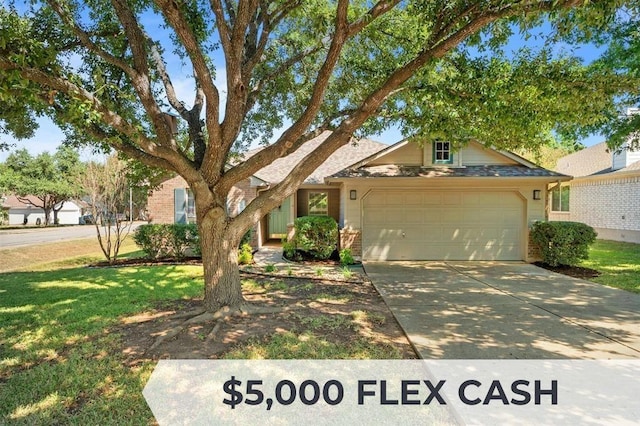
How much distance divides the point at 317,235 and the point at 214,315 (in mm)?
6138

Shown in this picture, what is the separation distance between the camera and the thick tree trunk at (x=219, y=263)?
18.1 ft

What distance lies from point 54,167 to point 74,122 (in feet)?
143

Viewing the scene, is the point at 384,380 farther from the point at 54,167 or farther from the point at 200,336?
the point at 54,167

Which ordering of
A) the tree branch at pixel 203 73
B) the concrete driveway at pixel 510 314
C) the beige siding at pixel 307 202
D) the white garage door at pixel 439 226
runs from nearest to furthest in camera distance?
1. the concrete driveway at pixel 510 314
2. the tree branch at pixel 203 73
3. the white garage door at pixel 439 226
4. the beige siding at pixel 307 202

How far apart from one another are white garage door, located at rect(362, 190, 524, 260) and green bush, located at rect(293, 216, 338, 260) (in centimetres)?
116

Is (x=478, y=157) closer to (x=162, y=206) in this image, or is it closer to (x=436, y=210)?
(x=436, y=210)

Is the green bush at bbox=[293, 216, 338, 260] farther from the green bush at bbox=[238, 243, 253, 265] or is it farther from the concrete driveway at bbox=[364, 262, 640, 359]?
the concrete driveway at bbox=[364, 262, 640, 359]

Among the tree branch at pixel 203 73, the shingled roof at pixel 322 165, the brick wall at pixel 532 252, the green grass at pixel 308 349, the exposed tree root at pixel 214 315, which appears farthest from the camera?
the shingled roof at pixel 322 165

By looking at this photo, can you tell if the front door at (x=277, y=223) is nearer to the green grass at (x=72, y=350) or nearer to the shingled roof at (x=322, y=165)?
the shingled roof at (x=322, y=165)

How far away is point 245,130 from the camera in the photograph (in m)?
9.72

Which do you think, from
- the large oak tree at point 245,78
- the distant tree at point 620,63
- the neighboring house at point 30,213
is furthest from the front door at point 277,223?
the neighboring house at point 30,213

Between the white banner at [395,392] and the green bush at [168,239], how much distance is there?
324 inches

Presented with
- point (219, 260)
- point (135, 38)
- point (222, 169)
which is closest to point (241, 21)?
point (135, 38)

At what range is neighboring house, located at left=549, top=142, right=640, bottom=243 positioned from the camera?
53.8 feet
